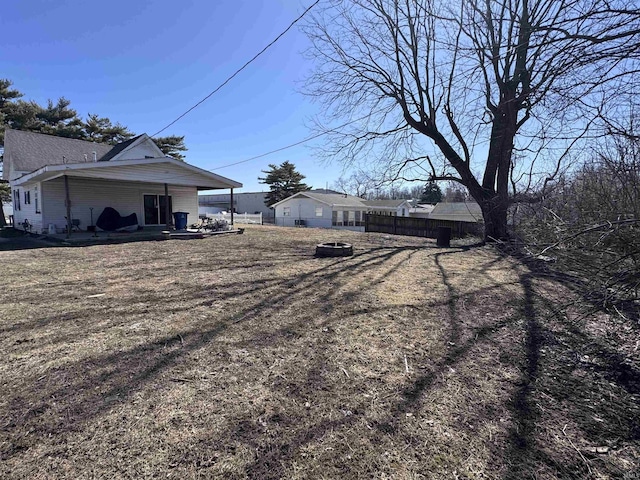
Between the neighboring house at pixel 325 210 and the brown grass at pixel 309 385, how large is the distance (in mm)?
24335

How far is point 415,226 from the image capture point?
750 inches

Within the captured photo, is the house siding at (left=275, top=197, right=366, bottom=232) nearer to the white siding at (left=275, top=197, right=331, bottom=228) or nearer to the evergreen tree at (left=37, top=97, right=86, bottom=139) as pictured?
the white siding at (left=275, top=197, right=331, bottom=228)

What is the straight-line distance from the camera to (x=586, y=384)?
2.35m

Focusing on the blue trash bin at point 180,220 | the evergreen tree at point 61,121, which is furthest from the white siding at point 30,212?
the evergreen tree at point 61,121

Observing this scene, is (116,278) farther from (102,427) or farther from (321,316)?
(102,427)

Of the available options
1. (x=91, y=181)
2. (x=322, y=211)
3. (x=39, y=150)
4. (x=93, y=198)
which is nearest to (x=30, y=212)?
(x=93, y=198)

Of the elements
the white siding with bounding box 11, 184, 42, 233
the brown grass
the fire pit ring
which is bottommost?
the brown grass

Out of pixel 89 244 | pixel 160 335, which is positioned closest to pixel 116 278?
pixel 160 335

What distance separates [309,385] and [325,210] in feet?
87.9

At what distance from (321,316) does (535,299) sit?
128 inches

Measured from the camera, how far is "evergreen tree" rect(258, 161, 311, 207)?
129ft

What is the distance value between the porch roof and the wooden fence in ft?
32.0

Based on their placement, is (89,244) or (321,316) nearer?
(321,316)

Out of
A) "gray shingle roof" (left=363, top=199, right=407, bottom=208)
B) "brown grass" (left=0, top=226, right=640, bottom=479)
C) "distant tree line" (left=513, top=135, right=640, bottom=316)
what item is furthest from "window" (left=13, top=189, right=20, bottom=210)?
"gray shingle roof" (left=363, top=199, right=407, bottom=208)
